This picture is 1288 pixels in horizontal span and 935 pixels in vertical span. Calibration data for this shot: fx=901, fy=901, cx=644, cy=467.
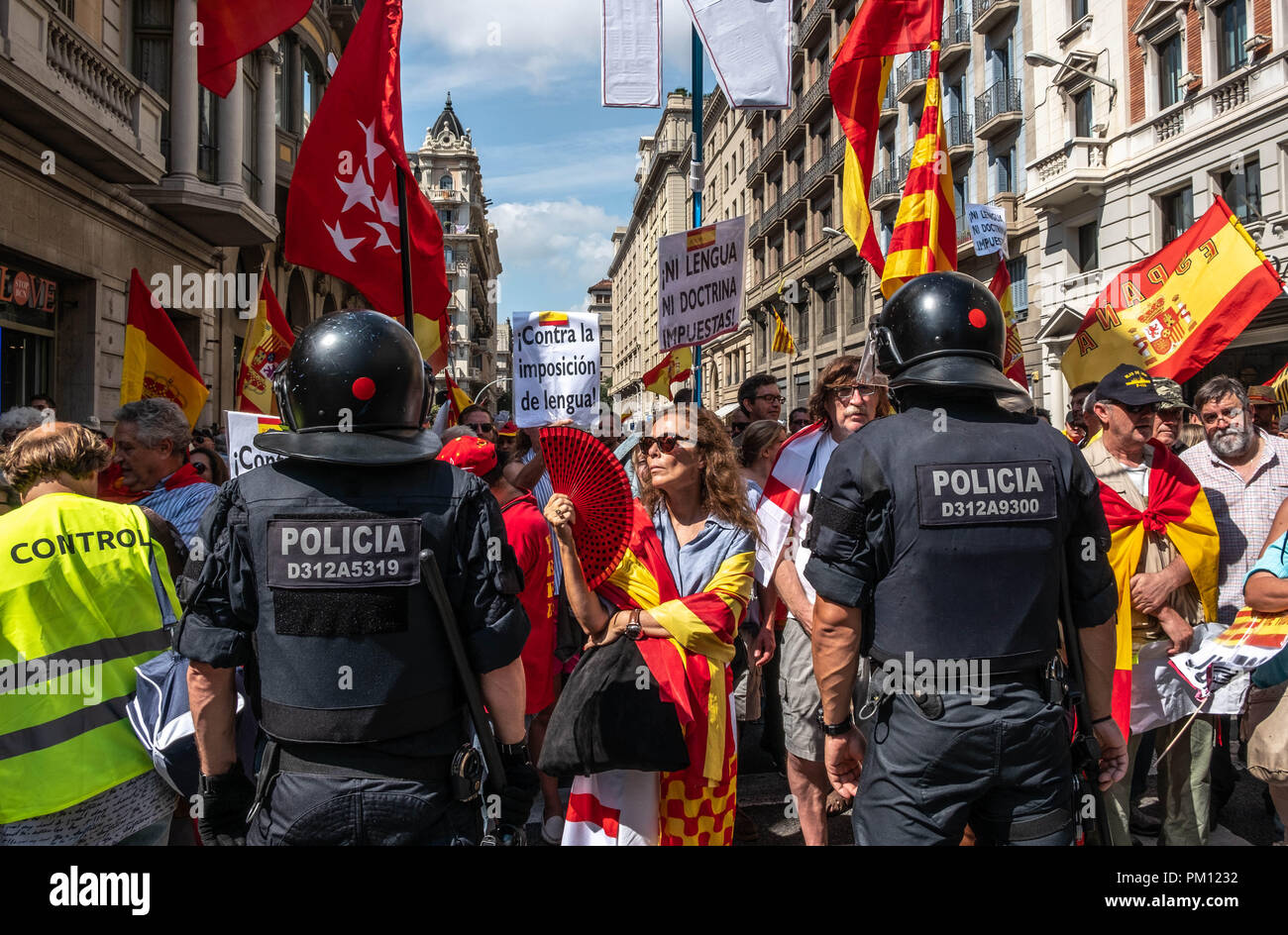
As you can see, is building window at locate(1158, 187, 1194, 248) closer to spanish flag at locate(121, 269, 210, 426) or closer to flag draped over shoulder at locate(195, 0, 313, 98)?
flag draped over shoulder at locate(195, 0, 313, 98)

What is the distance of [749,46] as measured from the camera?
23.5 feet

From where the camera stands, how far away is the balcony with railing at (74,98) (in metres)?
9.37

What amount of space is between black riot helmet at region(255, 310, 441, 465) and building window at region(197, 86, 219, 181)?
15.8m

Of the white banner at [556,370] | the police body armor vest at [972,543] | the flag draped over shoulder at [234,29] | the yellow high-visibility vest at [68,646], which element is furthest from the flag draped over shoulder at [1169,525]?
the flag draped over shoulder at [234,29]

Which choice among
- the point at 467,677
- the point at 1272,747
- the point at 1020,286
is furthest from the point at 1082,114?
the point at 467,677

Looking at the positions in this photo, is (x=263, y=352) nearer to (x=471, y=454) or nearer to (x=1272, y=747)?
(x=471, y=454)

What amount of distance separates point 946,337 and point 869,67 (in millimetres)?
4797

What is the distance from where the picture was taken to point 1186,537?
3.92 metres

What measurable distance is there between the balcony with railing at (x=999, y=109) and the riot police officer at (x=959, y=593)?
25.6 metres

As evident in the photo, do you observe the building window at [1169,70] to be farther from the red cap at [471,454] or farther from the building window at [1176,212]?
the red cap at [471,454]

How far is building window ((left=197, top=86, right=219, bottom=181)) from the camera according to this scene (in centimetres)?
1574

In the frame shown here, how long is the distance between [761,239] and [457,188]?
131 feet

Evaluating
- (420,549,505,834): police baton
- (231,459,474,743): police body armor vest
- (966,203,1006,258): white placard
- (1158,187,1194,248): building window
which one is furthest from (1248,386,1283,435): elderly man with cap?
(1158,187,1194,248): building window
